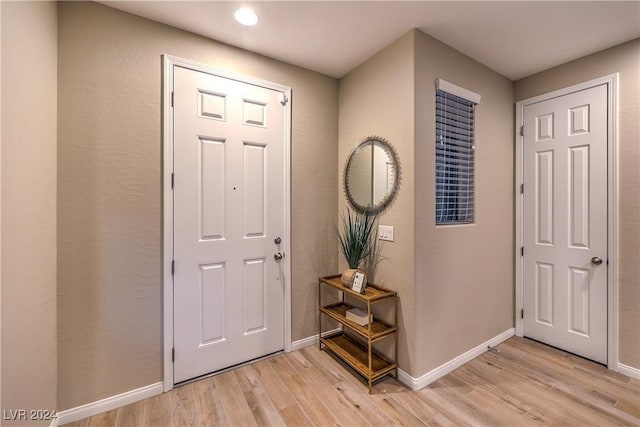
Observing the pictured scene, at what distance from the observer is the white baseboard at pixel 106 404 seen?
1572 mm

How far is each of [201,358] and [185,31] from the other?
2.37 metres

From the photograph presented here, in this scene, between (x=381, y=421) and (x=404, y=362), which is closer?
(x=381, y=421)

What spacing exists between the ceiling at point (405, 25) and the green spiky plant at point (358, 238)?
1.36 m

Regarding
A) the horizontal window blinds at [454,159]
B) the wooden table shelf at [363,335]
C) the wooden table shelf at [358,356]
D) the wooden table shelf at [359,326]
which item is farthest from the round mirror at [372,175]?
the wooden table shelf at [358,356]

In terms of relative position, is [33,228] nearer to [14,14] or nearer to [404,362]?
[14,14]

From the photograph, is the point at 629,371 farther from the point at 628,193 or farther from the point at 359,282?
the point at 359,282

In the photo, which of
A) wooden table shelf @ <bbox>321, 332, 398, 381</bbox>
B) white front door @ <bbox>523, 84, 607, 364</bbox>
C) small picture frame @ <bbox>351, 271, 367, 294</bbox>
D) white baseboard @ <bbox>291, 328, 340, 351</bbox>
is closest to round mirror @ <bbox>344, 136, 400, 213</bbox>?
small picture frame @ <bbox>351, 271, 367, 294</bbox>

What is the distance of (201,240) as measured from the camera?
1.97 m

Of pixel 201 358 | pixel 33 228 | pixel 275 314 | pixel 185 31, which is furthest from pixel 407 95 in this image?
pixel 201 358

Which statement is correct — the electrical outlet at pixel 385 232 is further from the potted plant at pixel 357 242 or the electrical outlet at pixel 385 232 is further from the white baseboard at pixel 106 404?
the white baseboard at pixel 106 404

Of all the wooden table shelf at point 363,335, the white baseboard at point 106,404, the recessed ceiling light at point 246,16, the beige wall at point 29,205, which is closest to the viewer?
the beige wall at point 29,205

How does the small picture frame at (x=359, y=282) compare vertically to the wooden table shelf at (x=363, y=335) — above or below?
above

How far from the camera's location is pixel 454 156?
7.16 ft

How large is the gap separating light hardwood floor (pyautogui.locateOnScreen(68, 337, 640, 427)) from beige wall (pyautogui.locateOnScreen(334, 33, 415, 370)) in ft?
1.12
